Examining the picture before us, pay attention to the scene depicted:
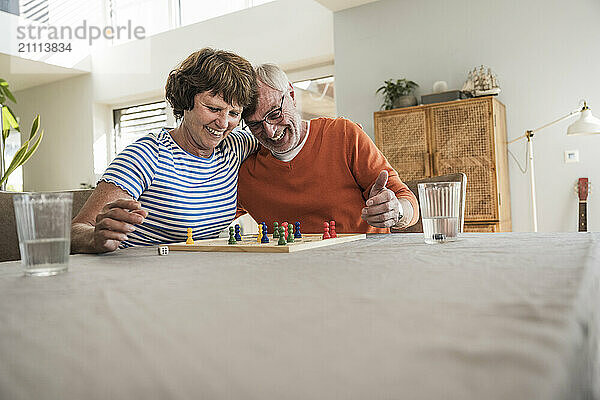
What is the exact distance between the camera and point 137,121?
A: 675 cm

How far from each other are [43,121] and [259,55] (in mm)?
3856

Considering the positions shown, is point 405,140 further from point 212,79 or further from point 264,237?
point 264,237

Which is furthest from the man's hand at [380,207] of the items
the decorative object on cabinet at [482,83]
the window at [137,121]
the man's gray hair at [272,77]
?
the window at [137,121]

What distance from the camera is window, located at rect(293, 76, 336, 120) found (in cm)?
523

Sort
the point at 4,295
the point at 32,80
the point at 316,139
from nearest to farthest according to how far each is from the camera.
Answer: the point at 4,295, the point at 316,139, the point at 32,80

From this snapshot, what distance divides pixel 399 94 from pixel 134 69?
379 cm

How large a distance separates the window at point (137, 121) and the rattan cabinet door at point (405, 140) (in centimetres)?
329

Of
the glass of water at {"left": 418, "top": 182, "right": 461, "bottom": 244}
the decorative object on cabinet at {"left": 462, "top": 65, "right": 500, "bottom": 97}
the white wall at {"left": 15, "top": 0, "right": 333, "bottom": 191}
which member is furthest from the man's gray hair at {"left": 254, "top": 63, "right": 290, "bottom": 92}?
the white wall at {"left": 15, "top": 0, "right": 333, "bottom": 191}

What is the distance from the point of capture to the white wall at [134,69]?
5.10 meters

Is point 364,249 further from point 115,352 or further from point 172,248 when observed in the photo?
point 115,352

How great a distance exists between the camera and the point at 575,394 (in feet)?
0.89

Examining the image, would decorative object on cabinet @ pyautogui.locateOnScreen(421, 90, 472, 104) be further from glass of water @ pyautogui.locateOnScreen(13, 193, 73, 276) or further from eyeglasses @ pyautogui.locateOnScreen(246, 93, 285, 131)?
glass of water @ pyautogui.locateOnScreen(13, 193, 73, 276)

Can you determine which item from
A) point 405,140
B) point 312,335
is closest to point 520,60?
point 405,140

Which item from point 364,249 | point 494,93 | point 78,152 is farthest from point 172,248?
point 78,152
